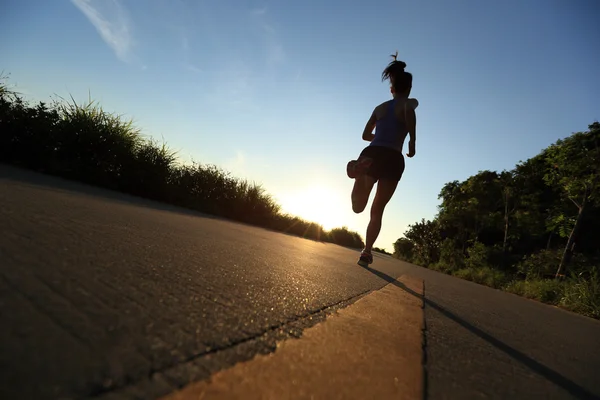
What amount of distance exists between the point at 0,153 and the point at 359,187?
5.86m

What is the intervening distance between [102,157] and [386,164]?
560cm

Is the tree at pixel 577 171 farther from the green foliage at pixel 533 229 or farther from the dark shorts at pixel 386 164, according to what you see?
the dark shorts at pixel 386 164

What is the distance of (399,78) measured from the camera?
11.5ft

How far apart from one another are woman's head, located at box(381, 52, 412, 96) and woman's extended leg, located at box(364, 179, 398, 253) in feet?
3.65

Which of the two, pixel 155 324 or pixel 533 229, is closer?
pixel 155 324

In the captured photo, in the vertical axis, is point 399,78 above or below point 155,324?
above

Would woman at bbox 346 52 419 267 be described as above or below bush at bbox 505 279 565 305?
above

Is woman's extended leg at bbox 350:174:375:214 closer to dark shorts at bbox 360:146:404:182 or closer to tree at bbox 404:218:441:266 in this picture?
dark shorts at bbox 360:146:404:182

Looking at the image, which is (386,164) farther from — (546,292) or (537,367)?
(546,292)

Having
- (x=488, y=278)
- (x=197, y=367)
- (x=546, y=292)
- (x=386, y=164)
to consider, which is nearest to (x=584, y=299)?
(x=546, y=292)

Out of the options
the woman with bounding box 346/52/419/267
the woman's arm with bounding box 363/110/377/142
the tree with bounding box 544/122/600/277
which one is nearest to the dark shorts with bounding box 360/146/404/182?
the woman with bounding box 346/52/419/267

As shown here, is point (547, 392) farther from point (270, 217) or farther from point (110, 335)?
point (270, 217)

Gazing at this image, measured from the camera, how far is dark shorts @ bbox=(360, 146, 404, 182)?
3.27 metres

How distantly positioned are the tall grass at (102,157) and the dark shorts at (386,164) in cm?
507
